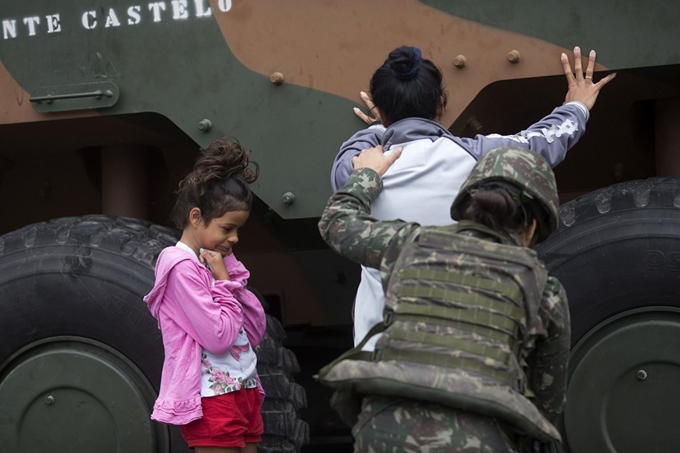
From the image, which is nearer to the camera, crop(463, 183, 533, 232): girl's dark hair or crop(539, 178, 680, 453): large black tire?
crop(463, 183, 533, 232): girl's dark hair

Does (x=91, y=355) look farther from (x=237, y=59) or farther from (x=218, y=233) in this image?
(x=237, y=59)

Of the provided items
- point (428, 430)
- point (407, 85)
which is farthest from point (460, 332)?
point (407, 85)

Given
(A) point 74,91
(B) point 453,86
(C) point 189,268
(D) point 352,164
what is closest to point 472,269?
(D) point 352,164

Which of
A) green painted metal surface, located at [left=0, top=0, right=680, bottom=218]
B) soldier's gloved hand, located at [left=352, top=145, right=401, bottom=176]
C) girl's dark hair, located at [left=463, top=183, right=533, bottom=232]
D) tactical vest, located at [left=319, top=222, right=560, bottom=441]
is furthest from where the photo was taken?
green painted metal surface, located at [left=0, top=0, right=680, bottom=218]

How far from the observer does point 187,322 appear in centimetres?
283

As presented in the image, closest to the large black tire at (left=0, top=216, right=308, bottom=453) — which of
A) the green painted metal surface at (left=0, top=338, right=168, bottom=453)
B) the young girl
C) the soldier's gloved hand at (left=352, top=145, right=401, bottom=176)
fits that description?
the green painted metal surface at (left=0, top=338, right=168, bottom=453)

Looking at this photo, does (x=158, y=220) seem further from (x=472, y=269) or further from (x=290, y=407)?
(x=472, y=269)

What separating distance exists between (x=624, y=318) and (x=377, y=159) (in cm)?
91

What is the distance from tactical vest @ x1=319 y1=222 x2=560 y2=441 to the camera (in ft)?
7.12

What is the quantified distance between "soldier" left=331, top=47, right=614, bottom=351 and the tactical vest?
0.31 m

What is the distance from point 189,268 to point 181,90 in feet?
2.58

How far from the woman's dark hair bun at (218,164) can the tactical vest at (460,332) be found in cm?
82

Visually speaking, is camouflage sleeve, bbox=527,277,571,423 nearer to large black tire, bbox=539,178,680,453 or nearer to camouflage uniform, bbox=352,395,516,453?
camouflage uniform, bbox=352,395,516,453

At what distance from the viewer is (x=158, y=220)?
4.14 m
